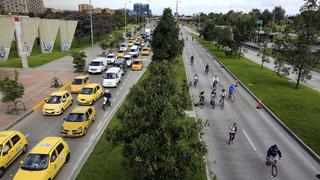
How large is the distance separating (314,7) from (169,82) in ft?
83.2

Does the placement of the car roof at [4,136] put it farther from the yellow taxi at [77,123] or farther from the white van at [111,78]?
the white van at [111,78]

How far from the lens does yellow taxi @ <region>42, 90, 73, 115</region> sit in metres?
20.5

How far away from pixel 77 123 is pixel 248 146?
1099 centimetres

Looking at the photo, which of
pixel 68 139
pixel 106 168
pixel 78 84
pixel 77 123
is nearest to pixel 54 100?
pixel 77 123

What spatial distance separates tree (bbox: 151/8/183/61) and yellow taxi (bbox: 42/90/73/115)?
1253 centimetres

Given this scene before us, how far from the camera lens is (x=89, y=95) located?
917 inches

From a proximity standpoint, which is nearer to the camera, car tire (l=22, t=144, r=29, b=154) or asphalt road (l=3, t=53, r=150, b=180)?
asphalt road (l=3, t=53, r=150, b=180)

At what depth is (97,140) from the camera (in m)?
16.9

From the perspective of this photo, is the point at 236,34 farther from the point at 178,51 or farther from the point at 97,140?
the point at 97,140

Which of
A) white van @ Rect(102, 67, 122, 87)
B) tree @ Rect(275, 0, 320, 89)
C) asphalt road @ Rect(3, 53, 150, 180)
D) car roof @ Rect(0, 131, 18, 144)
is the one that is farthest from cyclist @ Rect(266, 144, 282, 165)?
white van @ Rect(102, 67, 122, 87)

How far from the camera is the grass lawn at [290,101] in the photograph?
1883cm

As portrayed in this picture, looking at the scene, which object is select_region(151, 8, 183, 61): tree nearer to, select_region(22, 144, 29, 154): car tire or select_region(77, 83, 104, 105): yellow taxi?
select_region(77, 83, 104, 105): yellow taxi

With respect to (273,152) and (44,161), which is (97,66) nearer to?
(44,161)

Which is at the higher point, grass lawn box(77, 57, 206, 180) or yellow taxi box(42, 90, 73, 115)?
yellow taxi box(42, 90, 73, 115)
